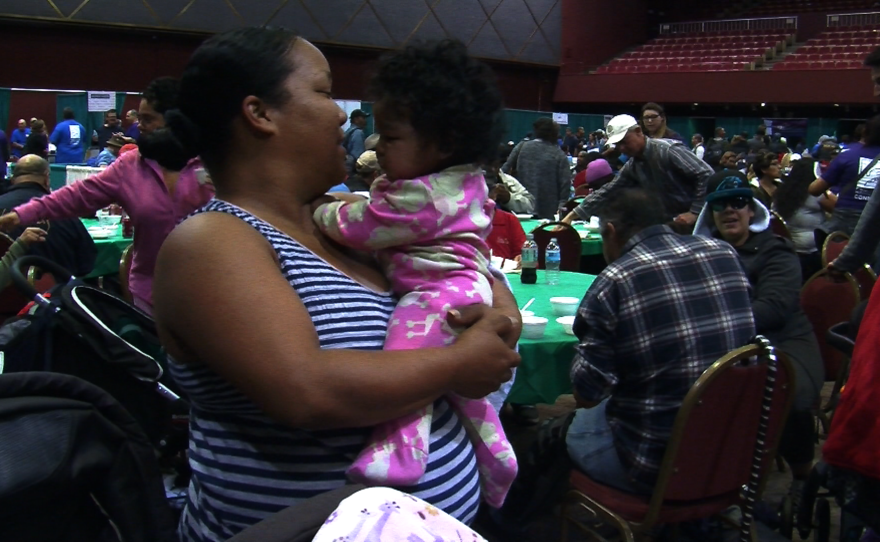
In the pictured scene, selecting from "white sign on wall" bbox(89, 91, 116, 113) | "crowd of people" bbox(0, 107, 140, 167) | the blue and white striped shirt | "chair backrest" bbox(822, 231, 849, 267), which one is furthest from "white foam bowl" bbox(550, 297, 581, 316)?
→ "white sign on wall" bbox(89, 91, 116, 113)

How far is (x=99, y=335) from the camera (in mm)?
2275

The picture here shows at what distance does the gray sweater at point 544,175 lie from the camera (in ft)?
26.4

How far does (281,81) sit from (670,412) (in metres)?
1.62

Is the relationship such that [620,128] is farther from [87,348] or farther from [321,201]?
[321,201]

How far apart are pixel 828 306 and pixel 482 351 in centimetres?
276

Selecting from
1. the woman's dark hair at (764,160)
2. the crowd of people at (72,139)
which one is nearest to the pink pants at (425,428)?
the woman's dark hair at (764,160)

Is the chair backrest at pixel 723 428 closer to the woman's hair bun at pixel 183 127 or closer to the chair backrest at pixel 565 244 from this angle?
the woman's hair bun at pixel 183 127

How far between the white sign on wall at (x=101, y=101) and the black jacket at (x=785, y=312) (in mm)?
11957

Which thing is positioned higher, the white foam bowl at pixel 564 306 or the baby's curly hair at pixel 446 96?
the baby's curly hair at pixel 446 96

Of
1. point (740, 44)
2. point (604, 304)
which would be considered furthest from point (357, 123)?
point (740, 44)

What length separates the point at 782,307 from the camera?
119 inches

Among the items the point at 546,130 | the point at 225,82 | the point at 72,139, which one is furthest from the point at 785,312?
the point at 72,139

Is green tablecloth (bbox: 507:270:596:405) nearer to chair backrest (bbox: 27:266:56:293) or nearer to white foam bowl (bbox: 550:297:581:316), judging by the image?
white foam bowl (bbox: 550:297:581:316)

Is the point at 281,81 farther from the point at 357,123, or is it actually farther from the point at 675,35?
the point at 675,35
